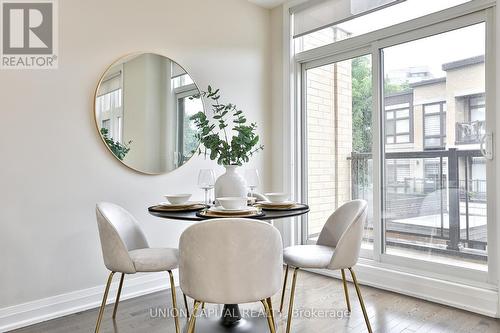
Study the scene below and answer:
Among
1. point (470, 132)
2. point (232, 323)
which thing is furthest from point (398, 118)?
point (232, 323)

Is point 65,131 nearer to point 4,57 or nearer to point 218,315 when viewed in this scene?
point 4,57

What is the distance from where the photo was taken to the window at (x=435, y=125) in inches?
109

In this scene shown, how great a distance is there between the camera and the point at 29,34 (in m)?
2.53

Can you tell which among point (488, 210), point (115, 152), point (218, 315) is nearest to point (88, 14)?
point (115, 152)

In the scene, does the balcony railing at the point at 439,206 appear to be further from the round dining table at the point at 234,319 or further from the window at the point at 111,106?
the window at the point at 111,106

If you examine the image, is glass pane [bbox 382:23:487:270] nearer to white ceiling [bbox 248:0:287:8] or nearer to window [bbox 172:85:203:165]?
white ceiling [bbox 248:0:287:8]

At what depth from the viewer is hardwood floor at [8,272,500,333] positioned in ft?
7.45

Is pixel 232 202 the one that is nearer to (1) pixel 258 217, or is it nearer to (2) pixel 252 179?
(1) pixel 258 217

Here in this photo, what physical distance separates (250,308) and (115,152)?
157 cm

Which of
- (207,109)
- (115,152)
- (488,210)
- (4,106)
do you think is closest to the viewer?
(4,106)

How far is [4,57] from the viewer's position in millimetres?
2398

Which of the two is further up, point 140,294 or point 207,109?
point 207,109

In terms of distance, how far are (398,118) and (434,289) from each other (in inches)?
54.6

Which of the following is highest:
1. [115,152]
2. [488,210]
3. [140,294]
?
[115,152]
